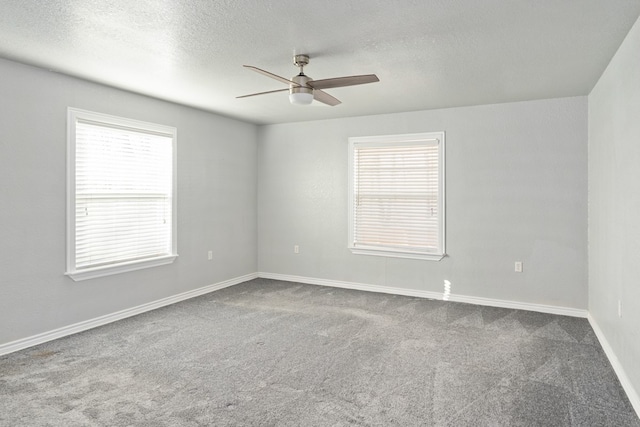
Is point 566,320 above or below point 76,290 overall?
below

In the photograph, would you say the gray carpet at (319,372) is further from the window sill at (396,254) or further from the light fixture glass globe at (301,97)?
the light fixture glass globe at (301,97)

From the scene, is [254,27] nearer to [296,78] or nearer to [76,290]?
[296,78]

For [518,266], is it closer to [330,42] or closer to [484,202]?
[484,202]

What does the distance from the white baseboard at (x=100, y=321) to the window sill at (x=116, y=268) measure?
16.8 inches

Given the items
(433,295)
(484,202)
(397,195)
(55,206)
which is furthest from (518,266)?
(55,206)

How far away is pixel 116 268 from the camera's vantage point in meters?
4.27

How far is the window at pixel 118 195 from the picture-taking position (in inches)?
154

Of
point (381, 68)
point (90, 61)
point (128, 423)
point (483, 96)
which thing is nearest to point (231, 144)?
point (90, 61)

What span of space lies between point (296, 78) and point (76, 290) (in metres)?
2.90

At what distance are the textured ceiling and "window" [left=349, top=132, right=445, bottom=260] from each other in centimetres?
114

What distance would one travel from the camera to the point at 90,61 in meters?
3.38

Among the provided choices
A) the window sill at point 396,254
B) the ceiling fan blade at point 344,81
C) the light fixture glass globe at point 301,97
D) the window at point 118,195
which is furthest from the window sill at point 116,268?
the ceiling fan blade at point 344,81

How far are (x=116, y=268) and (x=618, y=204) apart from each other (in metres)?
4.57

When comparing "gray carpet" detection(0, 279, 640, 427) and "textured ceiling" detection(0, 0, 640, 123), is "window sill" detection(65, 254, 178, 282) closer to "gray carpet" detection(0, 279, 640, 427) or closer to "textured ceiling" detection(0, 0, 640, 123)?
"gray carpet" detection(0, 279, 640, 427)
